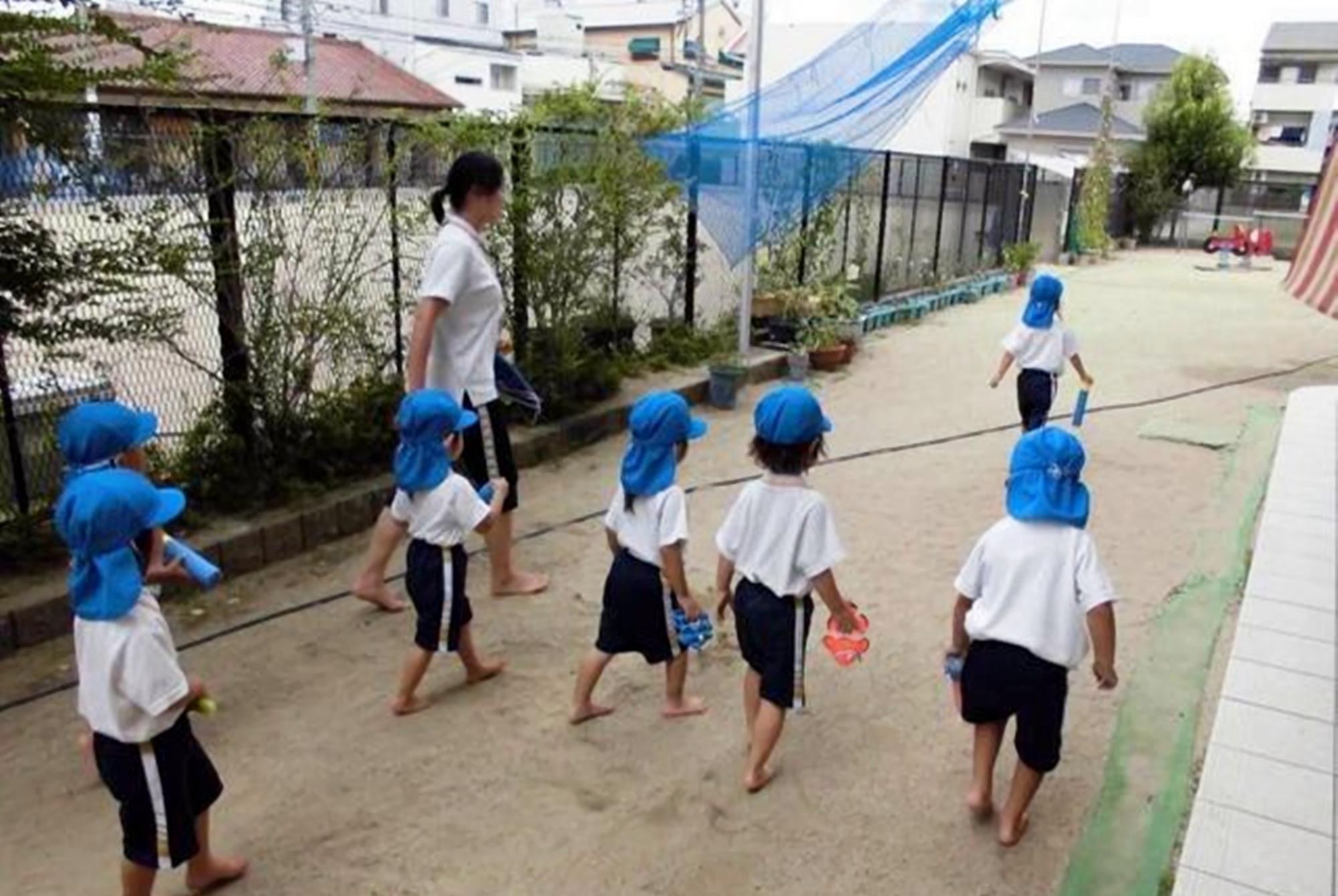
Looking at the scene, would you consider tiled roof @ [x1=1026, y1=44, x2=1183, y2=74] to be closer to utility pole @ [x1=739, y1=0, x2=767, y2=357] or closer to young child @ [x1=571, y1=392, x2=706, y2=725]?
utility pole @ [x1=739, y1=0, x2=767, y2=357]

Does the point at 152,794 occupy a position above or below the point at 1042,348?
below

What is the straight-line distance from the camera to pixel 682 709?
130 inches

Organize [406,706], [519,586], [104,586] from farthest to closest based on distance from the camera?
[519,586] → [406,706] → [104,586]

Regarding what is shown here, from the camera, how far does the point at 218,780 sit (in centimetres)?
244

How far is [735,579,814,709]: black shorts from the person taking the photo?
280 centimetres

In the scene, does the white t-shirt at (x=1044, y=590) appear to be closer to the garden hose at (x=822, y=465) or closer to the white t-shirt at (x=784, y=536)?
the white t-shirt at (x=784, y=536)

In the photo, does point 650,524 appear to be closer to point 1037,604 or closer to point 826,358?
point 1037,604

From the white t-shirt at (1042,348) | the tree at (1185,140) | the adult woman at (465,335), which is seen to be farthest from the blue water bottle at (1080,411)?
the tree at (1185,140)

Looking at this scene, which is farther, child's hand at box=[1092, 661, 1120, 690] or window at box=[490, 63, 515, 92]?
window at box=[490, 63, 515, 92]

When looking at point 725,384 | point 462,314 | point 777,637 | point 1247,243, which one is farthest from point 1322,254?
point 1247,243

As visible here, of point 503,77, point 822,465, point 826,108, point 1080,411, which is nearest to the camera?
point 822,465

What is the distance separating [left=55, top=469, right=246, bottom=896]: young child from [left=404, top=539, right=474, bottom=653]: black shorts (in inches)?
37.0

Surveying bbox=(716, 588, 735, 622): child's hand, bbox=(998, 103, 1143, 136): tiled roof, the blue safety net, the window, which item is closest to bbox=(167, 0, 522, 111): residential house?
the window

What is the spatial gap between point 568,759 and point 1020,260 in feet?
48.9
